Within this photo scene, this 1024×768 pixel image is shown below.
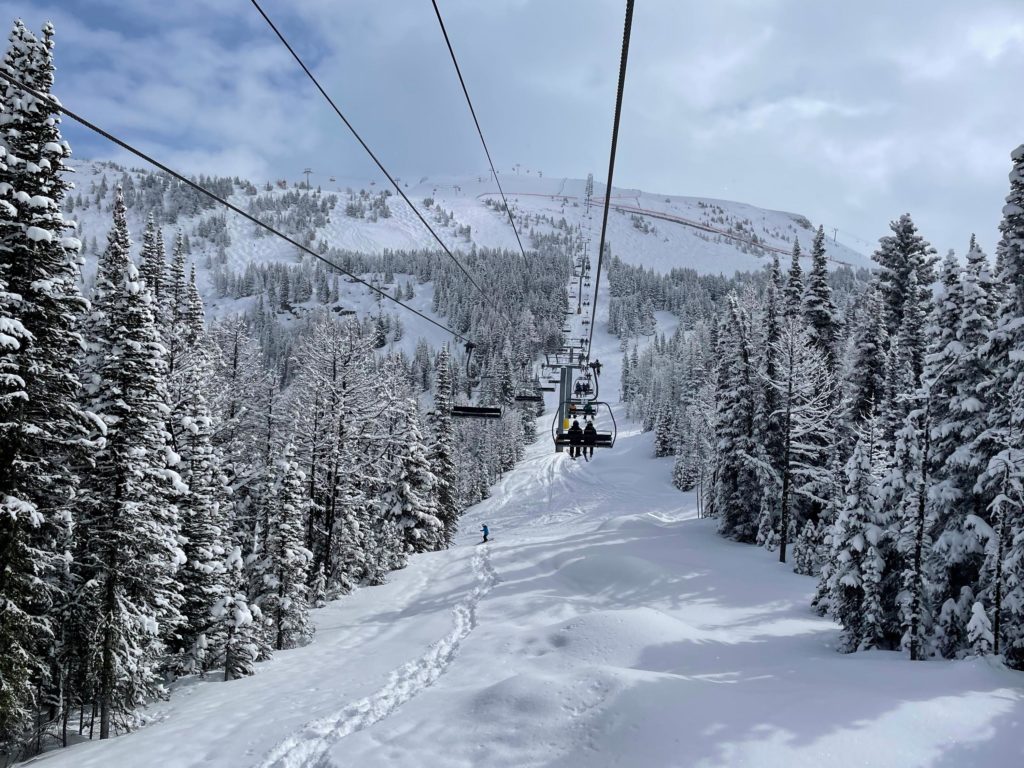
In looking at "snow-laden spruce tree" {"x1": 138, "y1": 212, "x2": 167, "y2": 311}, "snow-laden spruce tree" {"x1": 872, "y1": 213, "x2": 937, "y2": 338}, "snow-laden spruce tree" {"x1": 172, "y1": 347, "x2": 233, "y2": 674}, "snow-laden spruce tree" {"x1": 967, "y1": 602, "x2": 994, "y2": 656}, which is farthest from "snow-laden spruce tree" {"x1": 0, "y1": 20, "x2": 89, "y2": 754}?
"snow-laden spruce tree" {"x1": 872, "y1": 213, "x2": 937, "y2": 338}

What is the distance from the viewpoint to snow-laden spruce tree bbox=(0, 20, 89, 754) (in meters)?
13.7

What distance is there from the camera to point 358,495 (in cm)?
3136

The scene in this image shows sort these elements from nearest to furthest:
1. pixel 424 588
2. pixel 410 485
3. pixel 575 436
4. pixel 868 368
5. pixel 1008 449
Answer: pixel 1008 449 < pixel 575 436 < pixel 424 588 < pixel 868 368 < pixel 410 485

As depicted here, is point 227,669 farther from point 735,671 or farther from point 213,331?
point 213,331

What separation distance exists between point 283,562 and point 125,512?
7252mm

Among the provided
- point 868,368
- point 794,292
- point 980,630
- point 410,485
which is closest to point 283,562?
point 410,485

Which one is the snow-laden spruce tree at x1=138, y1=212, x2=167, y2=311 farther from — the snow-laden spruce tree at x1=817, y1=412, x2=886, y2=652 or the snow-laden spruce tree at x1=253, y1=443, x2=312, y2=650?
the snow-laden spruce tree at x1=817, y1=412, x2=886, y2=652

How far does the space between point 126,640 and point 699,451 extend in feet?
195

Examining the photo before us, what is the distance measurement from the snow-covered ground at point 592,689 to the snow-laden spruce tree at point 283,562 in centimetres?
116

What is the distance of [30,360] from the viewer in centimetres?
1426

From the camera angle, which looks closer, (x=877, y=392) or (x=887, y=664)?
(x=887, y=664)

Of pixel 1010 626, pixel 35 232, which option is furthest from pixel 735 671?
pixel 35 232

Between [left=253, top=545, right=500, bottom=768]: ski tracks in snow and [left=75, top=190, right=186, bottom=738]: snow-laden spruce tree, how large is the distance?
239 inches

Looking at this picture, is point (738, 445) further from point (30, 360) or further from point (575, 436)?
point (30, 360)
